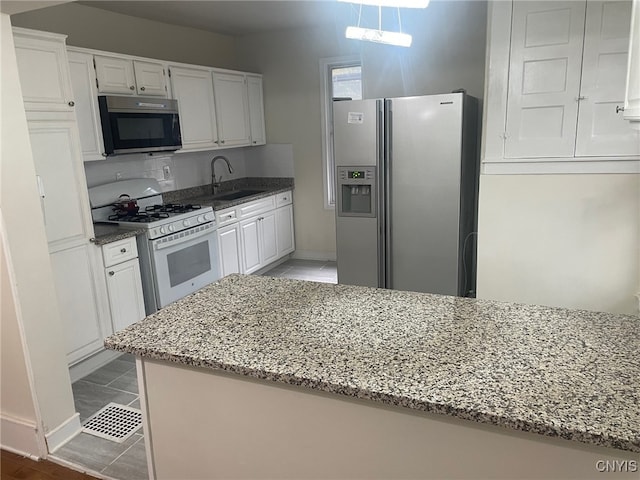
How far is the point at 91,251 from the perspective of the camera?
9.75 feet

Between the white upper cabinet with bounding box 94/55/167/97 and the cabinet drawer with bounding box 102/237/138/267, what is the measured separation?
113cm

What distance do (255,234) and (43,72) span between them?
2.55m

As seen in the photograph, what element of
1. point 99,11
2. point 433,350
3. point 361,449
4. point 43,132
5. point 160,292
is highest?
point 99,11

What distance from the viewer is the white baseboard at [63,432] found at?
91.1 inches

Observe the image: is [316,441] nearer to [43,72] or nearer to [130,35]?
[43,72]

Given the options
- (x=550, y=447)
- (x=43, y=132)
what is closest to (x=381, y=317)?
(x=550, y=447)

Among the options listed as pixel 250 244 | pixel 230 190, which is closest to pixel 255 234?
pixel 250 244

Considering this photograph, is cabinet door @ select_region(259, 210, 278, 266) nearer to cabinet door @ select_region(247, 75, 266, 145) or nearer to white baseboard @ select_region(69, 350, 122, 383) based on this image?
cabinet door @ select_region(247, 75, 266, 145)

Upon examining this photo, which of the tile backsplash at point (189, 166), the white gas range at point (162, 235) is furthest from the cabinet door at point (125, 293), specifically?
the tile backsplash at point (189, 166)

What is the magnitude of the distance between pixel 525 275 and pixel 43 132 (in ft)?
10.0

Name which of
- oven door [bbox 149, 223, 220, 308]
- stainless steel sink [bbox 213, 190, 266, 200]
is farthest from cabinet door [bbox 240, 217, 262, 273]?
oven door [bbox 149, 223, 220, 308]

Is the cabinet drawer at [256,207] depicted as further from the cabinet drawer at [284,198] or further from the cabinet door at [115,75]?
the cabinet door at [115,75]

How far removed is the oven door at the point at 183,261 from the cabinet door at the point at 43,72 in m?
1.13

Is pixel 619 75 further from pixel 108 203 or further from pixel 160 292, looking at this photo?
pixel 108 203
